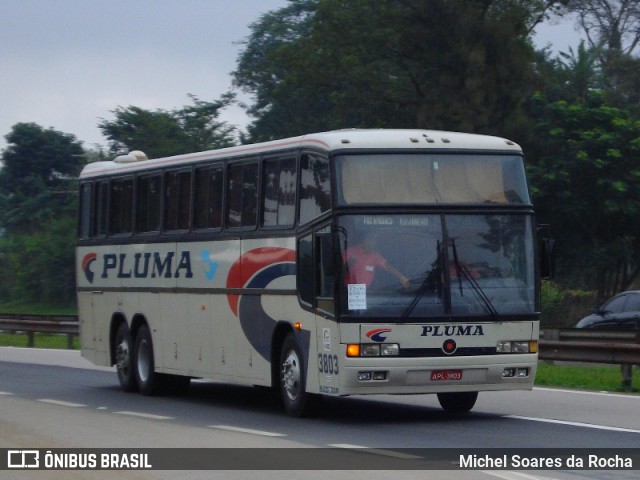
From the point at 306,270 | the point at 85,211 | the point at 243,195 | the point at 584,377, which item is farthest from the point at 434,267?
the point at 85,211

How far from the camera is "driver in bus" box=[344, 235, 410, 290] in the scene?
563 inches

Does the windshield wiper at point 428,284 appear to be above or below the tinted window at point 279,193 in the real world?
below

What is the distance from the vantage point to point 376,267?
14367mm

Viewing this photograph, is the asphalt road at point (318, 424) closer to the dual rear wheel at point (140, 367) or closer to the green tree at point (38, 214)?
the dual rear wheel at point (140, 367)

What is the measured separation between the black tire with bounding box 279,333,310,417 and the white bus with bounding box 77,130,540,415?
0.08 ft

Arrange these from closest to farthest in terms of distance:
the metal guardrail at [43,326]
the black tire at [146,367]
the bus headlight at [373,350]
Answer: the bus headlight at [373,350], the black tire at [146,367], the metal guardrail at [43,326]

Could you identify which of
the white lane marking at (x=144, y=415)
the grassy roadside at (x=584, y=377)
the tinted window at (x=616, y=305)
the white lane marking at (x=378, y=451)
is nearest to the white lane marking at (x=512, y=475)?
the white lane marking at (x=378, y=451)

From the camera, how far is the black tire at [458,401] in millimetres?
15875

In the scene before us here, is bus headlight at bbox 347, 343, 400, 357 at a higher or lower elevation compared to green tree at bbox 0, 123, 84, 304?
lower

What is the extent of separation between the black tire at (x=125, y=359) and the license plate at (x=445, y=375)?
750cm

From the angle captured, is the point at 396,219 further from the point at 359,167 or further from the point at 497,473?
the point at 497,473

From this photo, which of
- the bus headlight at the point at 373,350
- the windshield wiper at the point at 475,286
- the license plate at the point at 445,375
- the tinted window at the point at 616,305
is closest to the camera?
the bus headlight at the point at 373,350

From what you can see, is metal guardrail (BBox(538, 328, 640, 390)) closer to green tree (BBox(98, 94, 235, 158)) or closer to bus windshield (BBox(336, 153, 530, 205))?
bus windshield (BBox(336, 153, 530, 205))

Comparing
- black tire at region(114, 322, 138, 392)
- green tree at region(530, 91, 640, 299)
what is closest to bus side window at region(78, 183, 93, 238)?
black tire at region(114, 322, 138, 392)
